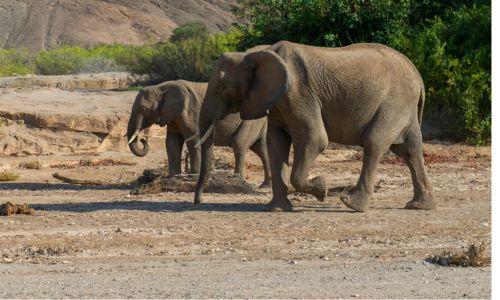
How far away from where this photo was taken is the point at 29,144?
21922mm

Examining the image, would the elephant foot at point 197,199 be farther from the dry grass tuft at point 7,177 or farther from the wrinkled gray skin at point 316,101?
the dry grass tuft at point 7,177

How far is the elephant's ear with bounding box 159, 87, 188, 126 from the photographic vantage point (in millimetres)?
17453

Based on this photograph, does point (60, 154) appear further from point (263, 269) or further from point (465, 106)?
point (263, 269)

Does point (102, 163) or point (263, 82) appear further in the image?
point (102, 163)

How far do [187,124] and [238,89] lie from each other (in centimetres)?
381

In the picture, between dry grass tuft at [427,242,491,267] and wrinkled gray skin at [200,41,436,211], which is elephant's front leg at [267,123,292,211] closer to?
wrinkled gray skin at [200,41,436,211]

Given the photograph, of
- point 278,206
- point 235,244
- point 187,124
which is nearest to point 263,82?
point 278,206

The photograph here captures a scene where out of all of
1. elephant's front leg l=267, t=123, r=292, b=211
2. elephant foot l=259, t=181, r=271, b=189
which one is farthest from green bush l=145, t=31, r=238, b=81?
elephant's front leg l=267, t=123, r=292, b=211

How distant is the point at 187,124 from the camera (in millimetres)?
17422

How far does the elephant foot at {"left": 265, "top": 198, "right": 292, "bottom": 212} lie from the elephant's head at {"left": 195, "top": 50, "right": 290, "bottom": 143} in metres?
1.09

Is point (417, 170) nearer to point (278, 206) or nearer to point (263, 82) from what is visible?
point (278, 206)

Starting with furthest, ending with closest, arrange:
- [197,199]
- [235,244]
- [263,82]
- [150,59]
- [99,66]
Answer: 1. [99,66]
2. [150,59]
3. [197,199]
4. [263,82]
5. [235,244]

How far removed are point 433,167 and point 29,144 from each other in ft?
25.6

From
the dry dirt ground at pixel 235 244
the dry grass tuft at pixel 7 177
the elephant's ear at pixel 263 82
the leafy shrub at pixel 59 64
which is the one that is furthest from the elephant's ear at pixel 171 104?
the leafy shrub at pixel 59 64
